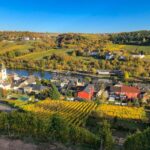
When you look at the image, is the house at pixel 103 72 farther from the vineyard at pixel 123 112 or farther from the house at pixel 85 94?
the vineyard at pixel 123 112

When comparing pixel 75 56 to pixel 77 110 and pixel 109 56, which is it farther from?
pixel 77 110

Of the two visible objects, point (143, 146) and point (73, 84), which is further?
point (73, 84)

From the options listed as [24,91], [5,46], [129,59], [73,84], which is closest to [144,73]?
[129,59]

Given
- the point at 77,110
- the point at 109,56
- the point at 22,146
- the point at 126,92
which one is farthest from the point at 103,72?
the point at 22,146

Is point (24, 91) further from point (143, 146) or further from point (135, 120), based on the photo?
point (143, 146)

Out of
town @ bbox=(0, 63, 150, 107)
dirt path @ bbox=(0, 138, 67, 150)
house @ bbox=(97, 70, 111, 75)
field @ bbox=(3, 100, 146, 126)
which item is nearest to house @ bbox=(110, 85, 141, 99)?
town @ bbox=(0, 63, 150, 107)

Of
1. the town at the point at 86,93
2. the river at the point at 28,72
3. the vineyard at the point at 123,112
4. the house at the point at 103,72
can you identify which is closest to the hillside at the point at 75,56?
the house at the point at 103,72

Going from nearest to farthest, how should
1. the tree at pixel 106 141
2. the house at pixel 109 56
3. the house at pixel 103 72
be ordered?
the tree at pixel 106 141
the house at pixel 103 72
the house at pixel 109 56
